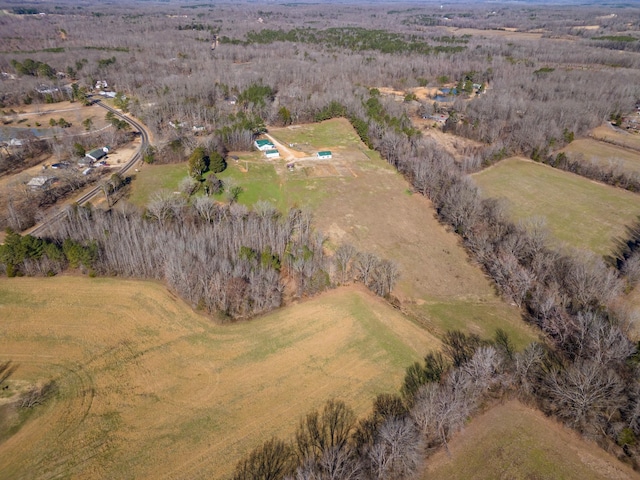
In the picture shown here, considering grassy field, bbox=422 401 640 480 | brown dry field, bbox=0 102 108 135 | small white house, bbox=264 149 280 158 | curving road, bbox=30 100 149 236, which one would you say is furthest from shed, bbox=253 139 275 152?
grassy field, bbox=422 401 640 480

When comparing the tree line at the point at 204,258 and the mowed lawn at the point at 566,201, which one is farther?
the mowed lawn at the point at 566,201

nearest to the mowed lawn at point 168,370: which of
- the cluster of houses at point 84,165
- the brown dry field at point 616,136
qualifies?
the cluster of houses at point 84,165

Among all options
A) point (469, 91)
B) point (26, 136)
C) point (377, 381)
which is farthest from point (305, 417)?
point (469, 91)

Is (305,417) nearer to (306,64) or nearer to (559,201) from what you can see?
(559,201)

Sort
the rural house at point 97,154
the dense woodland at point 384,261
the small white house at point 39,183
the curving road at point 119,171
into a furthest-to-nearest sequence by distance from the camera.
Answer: the rural house at point 97,154
the small white house at point 39,183
the curving road at point 119,171
the dense woodland at point 384,261

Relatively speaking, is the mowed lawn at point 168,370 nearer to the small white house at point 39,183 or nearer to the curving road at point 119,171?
the curving road at point 119,171

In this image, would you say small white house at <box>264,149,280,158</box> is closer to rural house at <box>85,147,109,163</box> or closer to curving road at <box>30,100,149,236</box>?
curving road at <box>30,100,149,236</box>

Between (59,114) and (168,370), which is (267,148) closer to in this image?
(168,370)
